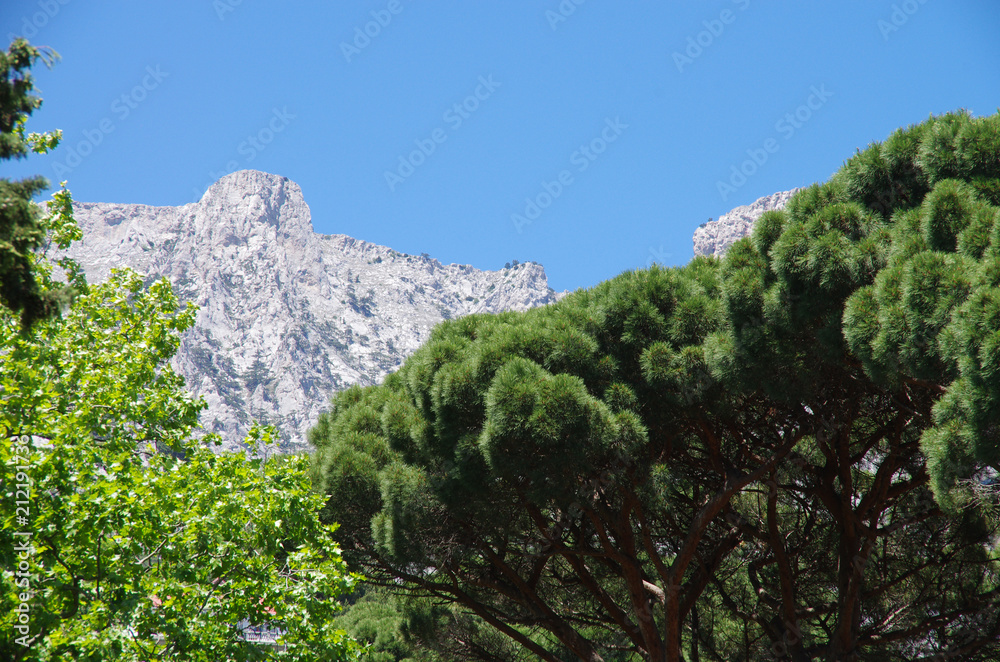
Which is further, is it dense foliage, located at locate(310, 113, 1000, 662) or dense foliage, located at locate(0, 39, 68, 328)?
dense foliage, located at locate(310, 113, 1000, 662)

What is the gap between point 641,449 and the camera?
27.1 feet

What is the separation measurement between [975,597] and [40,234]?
11918 millimetres

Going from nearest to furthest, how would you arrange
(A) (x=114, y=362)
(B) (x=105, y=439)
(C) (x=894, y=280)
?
(C) (x=894, y=280), (B) (x=105, y=439), (A) (x=114, y=362)

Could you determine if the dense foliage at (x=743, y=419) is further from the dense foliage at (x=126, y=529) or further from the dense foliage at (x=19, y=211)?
the dense foliage at (x=19, y=211)

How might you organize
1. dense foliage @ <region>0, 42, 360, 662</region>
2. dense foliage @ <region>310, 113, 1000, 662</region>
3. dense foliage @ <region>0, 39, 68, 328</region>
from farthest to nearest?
dense foliage @ <region>310, 113, 1000, 662</region>
dense foliage @ <region>0, 42, 360, 662</region>
dense foliage @ <region>0, 39, 68, 328</region>

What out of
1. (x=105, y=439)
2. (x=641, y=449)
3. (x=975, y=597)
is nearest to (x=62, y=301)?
(x=105, y=439)

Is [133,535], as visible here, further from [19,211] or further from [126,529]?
[19,211]

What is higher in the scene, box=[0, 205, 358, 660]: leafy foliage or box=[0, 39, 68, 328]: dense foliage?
box=[0, 39, 68, 328]: dense foliage

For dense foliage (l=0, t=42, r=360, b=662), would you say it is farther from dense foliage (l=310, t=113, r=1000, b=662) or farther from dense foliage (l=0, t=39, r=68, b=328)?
dense foliage (l=310, t=113, r=1000, b=662)

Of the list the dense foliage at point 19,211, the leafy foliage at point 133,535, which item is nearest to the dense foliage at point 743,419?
the leafy foliage at point 133,535

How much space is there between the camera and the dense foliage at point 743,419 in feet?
19.3

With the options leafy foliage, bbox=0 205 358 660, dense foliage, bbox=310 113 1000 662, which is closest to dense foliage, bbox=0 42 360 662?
leafy foliage, bbox=0 205 358 660

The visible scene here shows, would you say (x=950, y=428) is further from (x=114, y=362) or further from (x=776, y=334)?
(x=114, y=362)

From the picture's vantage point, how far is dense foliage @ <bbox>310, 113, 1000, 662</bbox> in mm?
5887
